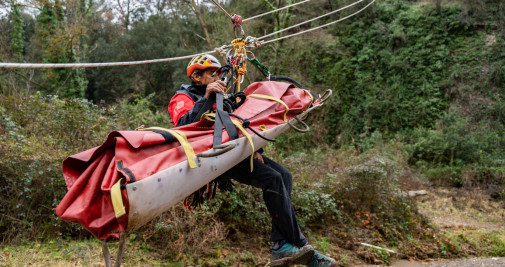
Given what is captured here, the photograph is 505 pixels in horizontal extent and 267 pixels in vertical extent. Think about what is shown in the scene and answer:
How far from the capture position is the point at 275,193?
3543 mm

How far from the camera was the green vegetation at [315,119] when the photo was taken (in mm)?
5496

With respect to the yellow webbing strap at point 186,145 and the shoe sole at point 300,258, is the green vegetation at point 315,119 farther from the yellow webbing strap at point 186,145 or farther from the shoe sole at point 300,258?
the yellow webbing strap at point 186,145

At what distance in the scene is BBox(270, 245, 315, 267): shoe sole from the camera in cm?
353

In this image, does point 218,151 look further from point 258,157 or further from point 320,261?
point 320,261

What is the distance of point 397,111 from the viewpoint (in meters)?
16.2

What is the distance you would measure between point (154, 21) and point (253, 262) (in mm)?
19898

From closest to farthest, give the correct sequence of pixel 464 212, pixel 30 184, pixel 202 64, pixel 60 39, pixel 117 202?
1. pixel 117 202
2. pixel 202 64
3. pixel 30 184
4. pixel 464 212
5. pixel 60 39

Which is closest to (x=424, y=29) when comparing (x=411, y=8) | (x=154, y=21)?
(x=411, y=8)

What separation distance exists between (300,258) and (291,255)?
3.5 inches

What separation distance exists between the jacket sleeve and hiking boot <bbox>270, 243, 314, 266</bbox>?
152 cm

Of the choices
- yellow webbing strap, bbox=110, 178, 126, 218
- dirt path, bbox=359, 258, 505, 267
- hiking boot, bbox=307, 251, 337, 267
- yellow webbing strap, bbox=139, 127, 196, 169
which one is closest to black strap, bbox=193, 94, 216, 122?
yellow webbing strap, bbox=139, 127, 196, 169

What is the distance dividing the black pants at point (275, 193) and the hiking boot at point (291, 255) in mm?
62

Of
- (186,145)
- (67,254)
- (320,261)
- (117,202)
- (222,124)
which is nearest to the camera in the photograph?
(117,202)

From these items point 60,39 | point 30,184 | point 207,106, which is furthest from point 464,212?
point 60,39
